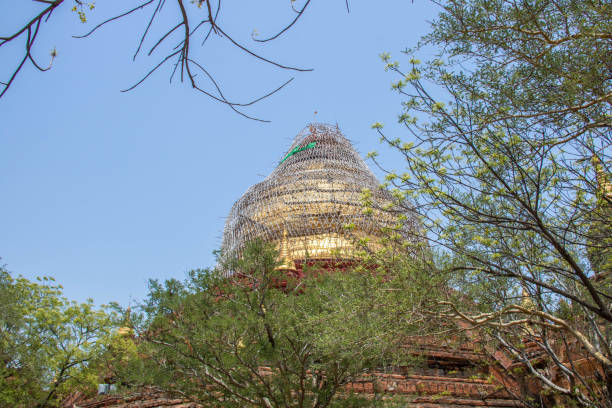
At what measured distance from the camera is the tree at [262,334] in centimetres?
631

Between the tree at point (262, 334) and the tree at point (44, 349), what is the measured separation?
3.99 metres

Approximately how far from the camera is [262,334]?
688cm

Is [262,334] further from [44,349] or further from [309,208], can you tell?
[309,208]

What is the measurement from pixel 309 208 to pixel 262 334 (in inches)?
508

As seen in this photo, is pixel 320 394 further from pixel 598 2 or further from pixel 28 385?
pixel 28 385

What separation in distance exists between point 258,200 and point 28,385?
1173 centimetres

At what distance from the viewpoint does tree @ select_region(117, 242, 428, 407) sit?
20.7 ft

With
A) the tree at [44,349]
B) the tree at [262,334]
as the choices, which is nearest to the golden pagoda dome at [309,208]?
the tree at [44,349]

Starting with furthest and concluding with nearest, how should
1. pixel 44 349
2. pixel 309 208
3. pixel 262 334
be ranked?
1. pixel 309 208
2. pixel 44 349
3. pixel 262 334

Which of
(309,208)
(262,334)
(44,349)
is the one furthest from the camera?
(309,208)

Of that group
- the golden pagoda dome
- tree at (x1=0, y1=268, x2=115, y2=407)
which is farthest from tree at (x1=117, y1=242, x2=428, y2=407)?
the golden pagoda dome

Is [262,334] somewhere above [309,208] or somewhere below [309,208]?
below

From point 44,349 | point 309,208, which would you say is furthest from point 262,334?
→ point 309,208

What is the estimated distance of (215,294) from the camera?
7.77m
